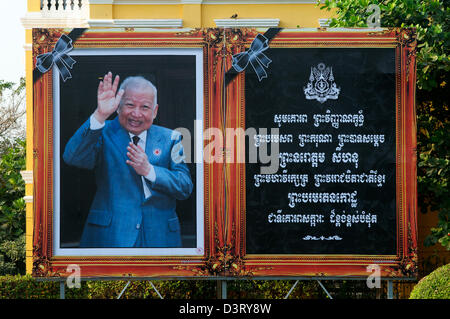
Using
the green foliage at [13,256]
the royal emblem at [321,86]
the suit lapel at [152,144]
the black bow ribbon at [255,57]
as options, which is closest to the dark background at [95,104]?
the suit lapel at [152,144]

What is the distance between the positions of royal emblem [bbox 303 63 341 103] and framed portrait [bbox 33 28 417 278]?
2cm

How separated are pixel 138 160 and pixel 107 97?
81cm

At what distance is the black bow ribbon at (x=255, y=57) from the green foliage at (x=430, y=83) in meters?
2.06

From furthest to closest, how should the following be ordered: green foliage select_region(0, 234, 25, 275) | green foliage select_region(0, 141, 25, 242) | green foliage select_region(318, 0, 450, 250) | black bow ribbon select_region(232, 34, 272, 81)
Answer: green foliage select_region(0, 141, 25, 242), green foliage select_region(0, 234, 25, 275), green foliage select_region(318, 0, 450, 250), black bow ribbon select_region(232, 34, 272, 81)

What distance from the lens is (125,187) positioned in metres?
7.46

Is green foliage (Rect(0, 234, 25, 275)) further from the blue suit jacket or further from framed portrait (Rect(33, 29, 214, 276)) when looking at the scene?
the blue suit jacket

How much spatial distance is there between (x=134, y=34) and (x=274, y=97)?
178cm

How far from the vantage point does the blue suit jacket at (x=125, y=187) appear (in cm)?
746

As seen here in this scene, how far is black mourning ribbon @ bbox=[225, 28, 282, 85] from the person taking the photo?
742 centimetres

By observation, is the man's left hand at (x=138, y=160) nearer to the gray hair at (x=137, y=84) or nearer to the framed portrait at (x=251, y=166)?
the framed portrait at (x=251, y=166)

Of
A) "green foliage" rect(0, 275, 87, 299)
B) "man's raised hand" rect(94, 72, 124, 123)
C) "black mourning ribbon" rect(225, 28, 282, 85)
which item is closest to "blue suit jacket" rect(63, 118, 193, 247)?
"man's raised hand" rect(94, 72, 124, 123)

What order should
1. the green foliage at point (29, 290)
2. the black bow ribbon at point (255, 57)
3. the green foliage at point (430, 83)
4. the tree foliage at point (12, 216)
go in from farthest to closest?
the tree foliage at point (12, 216)
the green foliage at point (29, 290)
the green foliage at point (430, 83)
the black bow ribbon at point (255, 57)

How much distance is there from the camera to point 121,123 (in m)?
7.48

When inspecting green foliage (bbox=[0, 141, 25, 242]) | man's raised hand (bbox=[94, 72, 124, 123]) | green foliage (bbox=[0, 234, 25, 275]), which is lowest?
green foliage (bbox=[0, 234, 25, 275])
